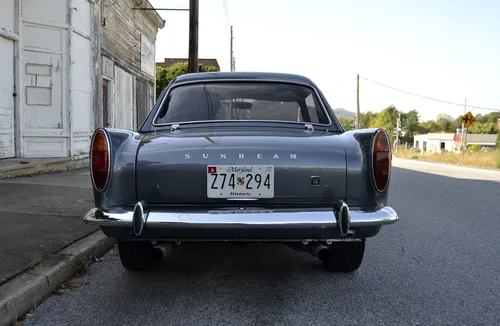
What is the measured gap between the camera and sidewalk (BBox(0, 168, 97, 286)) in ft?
11.8

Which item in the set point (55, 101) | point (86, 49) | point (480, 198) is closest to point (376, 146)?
point (480, 198)

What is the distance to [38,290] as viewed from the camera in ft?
10.0

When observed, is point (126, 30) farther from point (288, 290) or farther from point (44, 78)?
point (288, 290)

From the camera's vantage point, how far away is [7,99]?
30.3ft

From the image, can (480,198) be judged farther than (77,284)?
Yes

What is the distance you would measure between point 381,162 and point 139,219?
1685 mm

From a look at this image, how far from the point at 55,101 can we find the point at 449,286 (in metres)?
9.49

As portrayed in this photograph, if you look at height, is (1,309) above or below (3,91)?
below

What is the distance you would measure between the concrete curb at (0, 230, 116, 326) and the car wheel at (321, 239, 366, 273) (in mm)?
2095

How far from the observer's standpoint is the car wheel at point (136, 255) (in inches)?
140

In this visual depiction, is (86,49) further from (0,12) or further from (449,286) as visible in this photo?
(449,286)

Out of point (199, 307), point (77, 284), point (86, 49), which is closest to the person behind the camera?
point (199, 307)

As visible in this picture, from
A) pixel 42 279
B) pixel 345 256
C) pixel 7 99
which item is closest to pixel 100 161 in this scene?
pixel 42 279

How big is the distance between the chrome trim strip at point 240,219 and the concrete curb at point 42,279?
2.07ft
